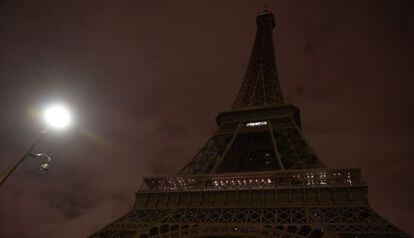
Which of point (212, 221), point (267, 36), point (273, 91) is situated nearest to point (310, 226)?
point (212, 221)

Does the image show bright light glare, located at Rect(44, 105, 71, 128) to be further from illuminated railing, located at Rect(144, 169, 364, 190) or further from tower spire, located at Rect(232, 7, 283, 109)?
tower spire, located at Rect(232, 7, 283, 109)

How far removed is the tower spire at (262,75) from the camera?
33.5 m

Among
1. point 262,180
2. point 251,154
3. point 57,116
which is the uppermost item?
point 251,154

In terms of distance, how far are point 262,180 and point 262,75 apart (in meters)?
19.8

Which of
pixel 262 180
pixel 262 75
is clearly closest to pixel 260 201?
pixel 262 180

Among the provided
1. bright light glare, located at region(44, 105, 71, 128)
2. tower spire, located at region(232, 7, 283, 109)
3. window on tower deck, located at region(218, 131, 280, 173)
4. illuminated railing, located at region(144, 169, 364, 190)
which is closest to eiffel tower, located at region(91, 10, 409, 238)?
illuminated railing, located at region(144, 169, 364, 190)

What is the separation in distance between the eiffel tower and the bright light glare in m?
9.87

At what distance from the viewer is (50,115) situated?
30.0 ft

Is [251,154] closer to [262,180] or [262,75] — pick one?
[262,180]

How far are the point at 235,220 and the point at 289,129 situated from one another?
38.1 ft

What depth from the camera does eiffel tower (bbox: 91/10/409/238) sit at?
15531 mm

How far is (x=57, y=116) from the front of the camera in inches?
357

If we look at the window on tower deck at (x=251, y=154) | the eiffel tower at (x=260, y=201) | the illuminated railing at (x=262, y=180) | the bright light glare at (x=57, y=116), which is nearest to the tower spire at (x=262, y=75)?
the window on tower deck at (x=251, y=154)

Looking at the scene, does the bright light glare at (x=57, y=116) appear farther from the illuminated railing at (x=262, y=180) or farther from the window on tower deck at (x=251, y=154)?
the window on tower deck at (x=251, y=154)
